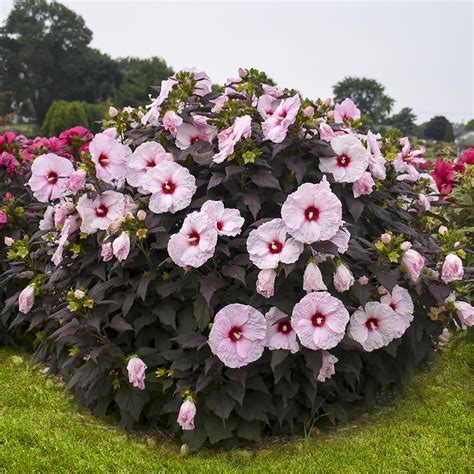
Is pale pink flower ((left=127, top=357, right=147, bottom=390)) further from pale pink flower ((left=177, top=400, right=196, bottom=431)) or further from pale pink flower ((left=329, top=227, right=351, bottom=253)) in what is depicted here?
Result: pale pink flower ((left=329, top=227, right=351, bottom=253))

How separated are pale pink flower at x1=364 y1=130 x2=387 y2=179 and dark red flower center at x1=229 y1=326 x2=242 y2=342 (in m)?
1.02

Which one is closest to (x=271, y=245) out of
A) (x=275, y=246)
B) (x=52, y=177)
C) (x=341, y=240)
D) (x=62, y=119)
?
(x=275, y=246)

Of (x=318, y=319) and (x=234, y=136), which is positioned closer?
(x=318, y=319)

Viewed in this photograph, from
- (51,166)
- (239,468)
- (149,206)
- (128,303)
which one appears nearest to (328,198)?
(149,206)

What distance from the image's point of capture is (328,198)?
268cm

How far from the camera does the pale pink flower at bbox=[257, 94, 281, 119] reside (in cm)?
318

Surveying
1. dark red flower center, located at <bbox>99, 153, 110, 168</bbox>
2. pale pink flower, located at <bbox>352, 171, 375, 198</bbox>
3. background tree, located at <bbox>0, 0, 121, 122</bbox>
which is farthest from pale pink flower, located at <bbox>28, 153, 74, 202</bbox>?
background tree, located at <bbox>0, 0, 121, 122</bbox>

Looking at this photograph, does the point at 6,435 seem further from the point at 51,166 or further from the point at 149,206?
the point at 51,166

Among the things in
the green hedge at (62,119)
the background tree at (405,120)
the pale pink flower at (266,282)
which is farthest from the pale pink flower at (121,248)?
the background tree at (405,120)

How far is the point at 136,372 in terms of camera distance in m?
2.84

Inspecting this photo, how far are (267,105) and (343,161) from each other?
0.47m

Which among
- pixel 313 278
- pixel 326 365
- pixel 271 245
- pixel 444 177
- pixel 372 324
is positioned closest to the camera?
pixel 313 278

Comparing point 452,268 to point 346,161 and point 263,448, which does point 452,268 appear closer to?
point 346,161

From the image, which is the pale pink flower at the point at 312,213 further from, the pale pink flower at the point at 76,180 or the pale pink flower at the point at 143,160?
the pale pink flower at the point at 76,180
